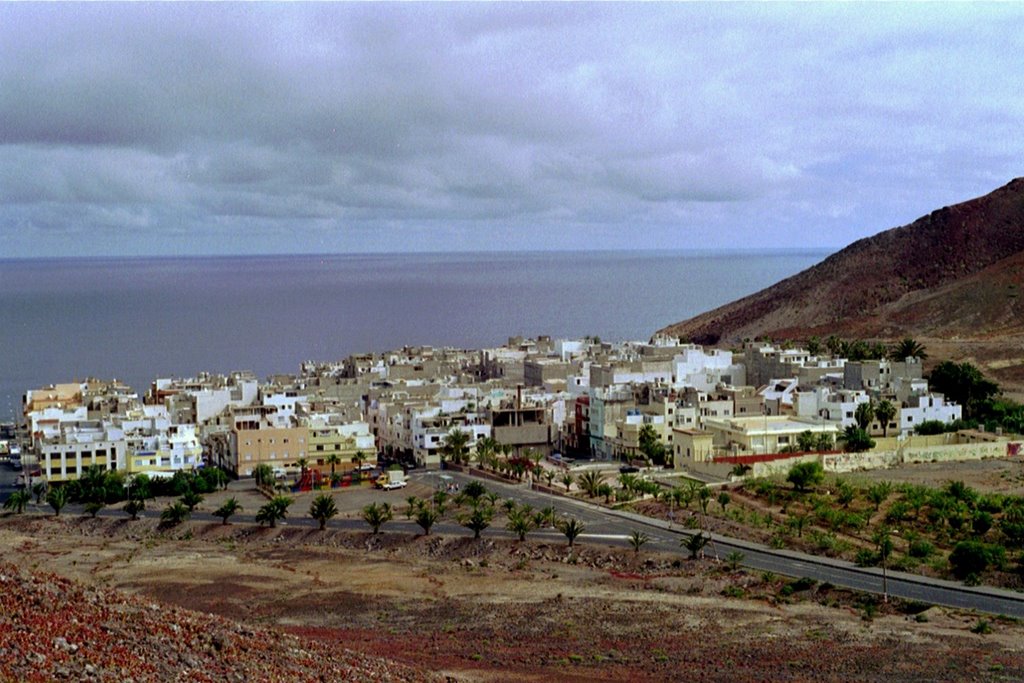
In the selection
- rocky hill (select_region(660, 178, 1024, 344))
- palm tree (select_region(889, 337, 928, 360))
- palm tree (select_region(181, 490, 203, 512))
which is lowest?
palm tree (select_region(181, 490, 203, 512))

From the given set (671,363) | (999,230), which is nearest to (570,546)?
(671,363)

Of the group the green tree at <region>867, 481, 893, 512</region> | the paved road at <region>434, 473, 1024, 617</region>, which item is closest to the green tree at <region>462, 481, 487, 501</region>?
the paved road at <region>434, 473, 1024, 617</region>

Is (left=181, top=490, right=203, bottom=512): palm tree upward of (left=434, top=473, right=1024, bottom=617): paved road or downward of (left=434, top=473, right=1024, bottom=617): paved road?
upward

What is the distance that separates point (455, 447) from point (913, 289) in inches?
4033

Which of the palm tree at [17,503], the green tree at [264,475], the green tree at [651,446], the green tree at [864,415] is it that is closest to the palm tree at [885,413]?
the green tree at [864,415]

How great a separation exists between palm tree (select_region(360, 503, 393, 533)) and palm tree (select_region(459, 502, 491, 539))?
3007mm

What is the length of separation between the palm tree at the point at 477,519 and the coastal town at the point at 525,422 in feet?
38.3

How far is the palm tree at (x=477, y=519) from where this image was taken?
1799 inches

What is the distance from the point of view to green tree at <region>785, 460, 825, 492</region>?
49.3 m

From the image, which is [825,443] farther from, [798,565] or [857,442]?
[798,565]

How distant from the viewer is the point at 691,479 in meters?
55.3

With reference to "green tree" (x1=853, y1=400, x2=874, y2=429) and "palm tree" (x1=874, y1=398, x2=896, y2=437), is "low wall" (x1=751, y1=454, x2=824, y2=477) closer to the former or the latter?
"green tree" (x1=853, y1=400, x2=874, y2=429)

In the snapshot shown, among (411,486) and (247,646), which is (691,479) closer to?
(411,486)

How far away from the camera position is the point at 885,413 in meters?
64.4
